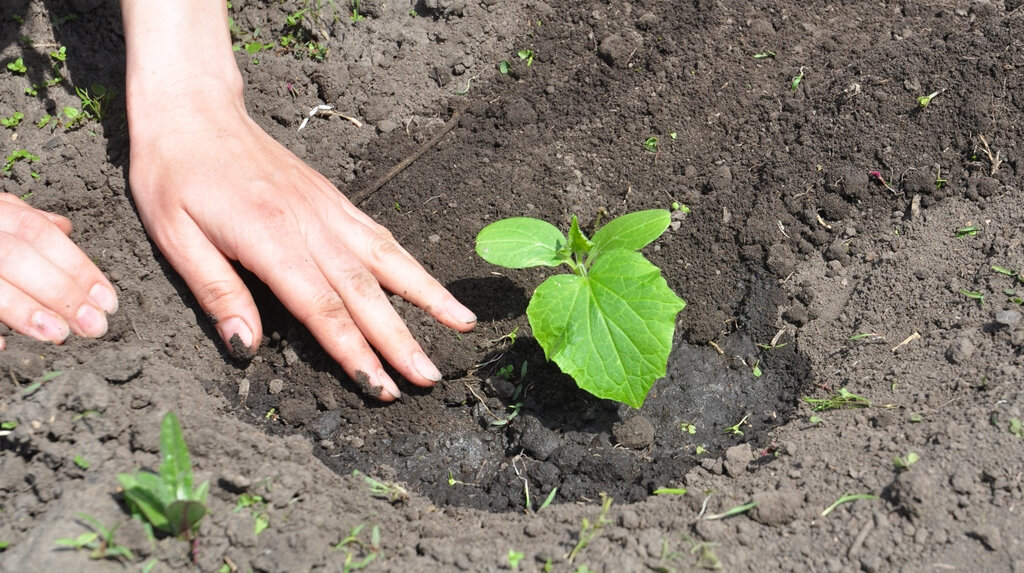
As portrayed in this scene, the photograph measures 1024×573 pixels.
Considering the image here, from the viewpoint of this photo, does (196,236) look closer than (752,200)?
Yes

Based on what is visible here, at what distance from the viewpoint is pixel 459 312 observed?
2818 mm

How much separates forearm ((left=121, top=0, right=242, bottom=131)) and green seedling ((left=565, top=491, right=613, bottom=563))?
2.16 metres

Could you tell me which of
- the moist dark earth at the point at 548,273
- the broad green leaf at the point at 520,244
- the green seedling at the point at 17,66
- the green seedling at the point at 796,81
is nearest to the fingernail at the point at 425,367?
the moist dark earth at the point at 548,273

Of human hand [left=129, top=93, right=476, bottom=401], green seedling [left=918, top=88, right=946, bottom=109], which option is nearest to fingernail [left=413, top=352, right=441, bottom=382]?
human hand [left=129, top=93, right=476, bottom=401]

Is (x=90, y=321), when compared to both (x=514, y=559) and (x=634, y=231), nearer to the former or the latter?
(x=514, y=559)

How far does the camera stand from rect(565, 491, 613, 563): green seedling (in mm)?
2023

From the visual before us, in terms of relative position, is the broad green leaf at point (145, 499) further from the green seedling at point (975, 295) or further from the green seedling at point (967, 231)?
the green seedling at point (967, 231)

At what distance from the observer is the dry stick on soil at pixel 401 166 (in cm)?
332

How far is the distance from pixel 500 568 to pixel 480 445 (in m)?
0.74

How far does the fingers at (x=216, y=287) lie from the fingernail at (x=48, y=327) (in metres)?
0.43

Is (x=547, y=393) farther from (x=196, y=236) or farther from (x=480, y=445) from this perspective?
(x=196, y=236)

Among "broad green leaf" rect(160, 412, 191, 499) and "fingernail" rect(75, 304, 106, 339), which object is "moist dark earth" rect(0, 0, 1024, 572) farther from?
"broad green leaf" rect(160, 412, 191, 499)

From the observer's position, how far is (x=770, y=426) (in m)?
2.66

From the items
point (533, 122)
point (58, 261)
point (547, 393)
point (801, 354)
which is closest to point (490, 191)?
point (533, 122)
